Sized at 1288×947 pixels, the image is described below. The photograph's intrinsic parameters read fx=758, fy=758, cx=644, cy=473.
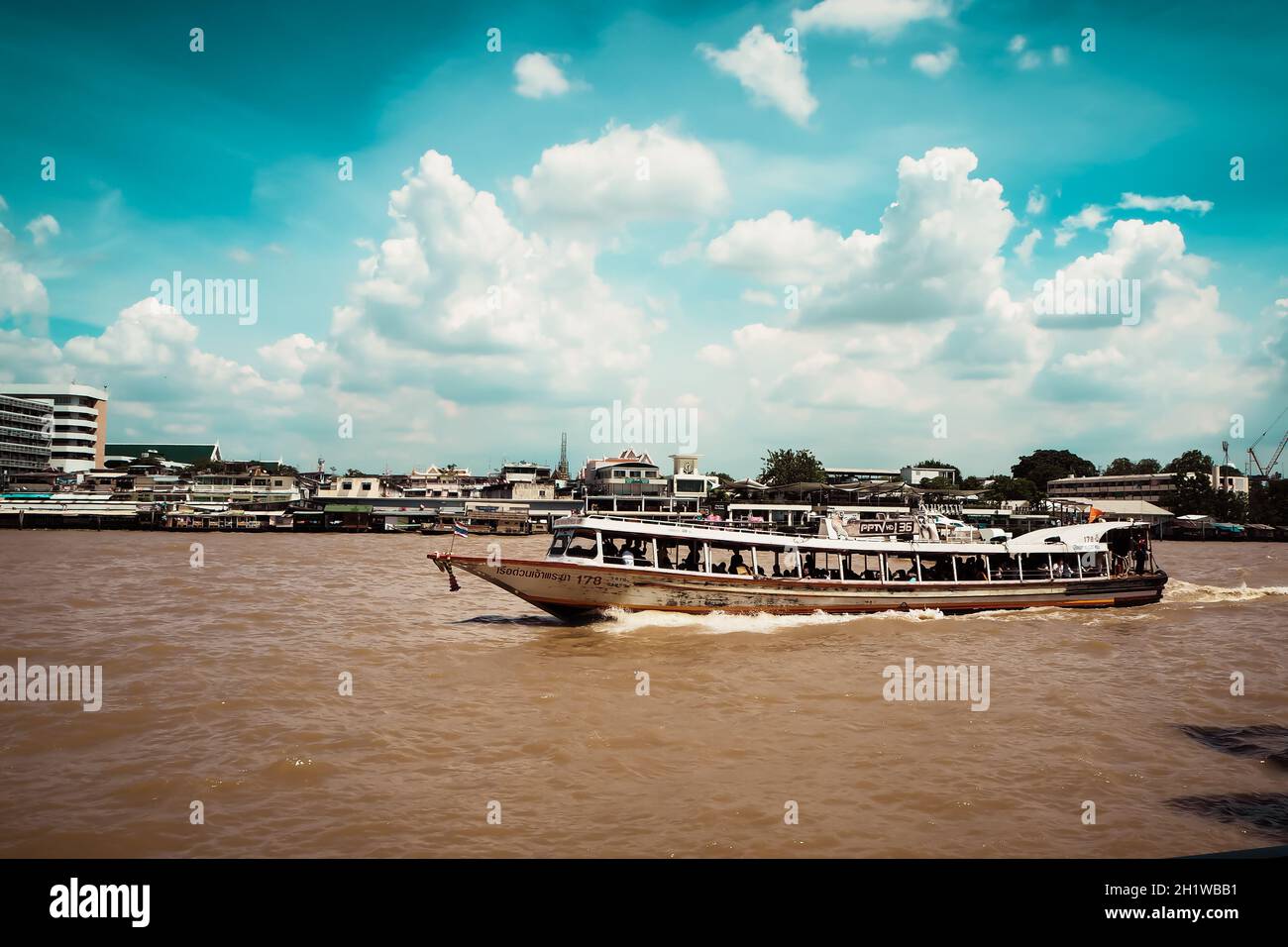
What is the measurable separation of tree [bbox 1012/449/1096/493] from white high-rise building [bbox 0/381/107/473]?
13026 cm

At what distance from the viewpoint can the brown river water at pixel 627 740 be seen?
7.39 m

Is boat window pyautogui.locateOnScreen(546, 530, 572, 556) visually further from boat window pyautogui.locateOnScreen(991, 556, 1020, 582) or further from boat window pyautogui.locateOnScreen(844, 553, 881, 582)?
boat window pyautogui.locateOnScreen(991, 556, 1020, 582)

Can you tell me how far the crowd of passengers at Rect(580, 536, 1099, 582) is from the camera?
18469mm

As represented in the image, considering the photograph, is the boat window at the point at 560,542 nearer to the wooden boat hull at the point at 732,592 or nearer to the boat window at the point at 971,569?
the wooden boat hull at the point at 732,592

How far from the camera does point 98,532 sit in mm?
68938

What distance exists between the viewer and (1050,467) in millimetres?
116688

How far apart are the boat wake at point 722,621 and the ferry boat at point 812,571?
0.15 m

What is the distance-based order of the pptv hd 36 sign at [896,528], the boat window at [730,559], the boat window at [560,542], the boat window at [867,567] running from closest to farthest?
1. the boat window at [560,542]
2. the boat window at [730,559]
3. the boat window at [867,567]
4. the pptv hd 36 sign at [896,528]

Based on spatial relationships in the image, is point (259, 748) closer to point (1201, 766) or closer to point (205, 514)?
point (1201, 766)

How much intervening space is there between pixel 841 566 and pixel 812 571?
853 millimetres

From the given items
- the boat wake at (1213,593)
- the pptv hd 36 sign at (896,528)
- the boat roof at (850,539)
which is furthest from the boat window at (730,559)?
the boat wake at (1213,593)

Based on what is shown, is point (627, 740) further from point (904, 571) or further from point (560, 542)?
point (904, 571)

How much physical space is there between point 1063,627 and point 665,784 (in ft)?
52.1
